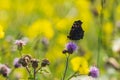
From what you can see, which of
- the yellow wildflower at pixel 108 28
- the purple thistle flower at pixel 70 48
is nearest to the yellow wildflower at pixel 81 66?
the purple thistle flower at pixel 70 48

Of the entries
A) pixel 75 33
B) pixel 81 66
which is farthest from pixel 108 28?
pixel 75 33

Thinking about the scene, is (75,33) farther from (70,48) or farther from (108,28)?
(108,28)

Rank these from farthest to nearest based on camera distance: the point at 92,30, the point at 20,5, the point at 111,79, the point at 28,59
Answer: the point at 20,5, the point at 92,30, the point at 111,79, the point at 28,59

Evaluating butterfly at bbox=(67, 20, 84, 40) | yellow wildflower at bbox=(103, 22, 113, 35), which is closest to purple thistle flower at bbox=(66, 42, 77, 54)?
butterfly at bbox=(67, 20, 84, 40)

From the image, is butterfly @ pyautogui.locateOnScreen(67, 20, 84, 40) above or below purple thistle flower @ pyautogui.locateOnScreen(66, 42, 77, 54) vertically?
above

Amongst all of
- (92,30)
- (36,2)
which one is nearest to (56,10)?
(36,2)

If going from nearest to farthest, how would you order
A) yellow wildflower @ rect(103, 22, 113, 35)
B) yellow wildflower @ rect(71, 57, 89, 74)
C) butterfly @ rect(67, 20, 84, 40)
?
butterfly @ rect(67, 20, 84, 40)
yellow wildflower @ rect(71, 57, 89, 74)
yellow wildflower @ rect(103, 22, 113, 35)

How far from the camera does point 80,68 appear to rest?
2764 millimetres

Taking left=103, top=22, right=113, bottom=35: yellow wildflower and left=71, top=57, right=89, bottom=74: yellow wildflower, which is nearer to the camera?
left=71, top=57, right=89, bottom=74: yellow wildflower

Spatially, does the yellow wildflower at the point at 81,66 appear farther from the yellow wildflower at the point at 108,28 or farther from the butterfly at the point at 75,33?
the yellow wildflower at the point at 108,28

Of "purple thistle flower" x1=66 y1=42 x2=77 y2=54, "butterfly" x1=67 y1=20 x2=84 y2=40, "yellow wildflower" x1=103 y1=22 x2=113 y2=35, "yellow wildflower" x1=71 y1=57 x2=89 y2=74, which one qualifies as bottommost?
"yellow wildflower" x1=71 y1=57 x2=89 y2=74

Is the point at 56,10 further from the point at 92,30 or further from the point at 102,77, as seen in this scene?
the point at 102,77

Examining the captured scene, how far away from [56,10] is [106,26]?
5.97ft

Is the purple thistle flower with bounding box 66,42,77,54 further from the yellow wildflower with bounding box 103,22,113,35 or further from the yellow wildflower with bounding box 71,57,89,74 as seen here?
the yellow wildflower with bounding box 103,22,113,35
